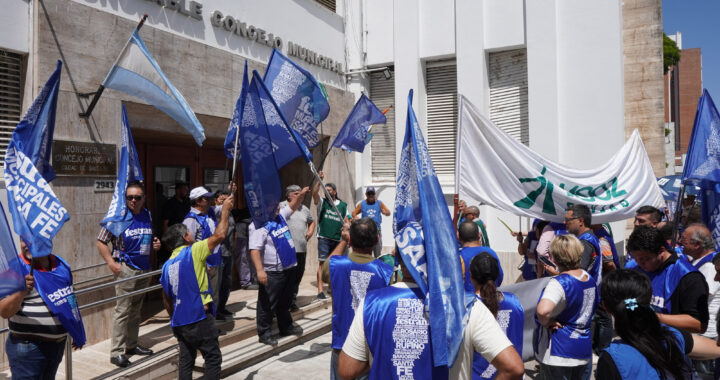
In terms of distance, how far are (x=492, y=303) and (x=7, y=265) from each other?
9.40 feet

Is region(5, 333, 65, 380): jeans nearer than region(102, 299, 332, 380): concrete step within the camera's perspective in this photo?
Yes

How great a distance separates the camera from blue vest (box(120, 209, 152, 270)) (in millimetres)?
5461

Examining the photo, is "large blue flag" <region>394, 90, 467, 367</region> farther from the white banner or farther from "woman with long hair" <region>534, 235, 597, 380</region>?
the white banner

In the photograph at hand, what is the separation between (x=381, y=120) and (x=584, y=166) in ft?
12.4

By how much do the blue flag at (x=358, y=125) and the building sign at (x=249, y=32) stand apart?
6.33 ft

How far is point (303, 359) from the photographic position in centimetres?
614

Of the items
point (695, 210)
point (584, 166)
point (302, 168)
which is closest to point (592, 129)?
point (584, 166)

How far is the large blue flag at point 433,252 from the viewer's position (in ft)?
7.70

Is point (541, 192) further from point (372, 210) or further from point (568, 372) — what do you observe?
point (372, 210)

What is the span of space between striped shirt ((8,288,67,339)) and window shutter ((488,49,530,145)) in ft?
27.3

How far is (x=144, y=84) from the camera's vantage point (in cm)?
565

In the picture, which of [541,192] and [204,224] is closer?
[541,192]

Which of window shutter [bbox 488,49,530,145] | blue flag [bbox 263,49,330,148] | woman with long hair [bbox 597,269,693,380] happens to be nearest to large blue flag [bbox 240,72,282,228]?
blue flag [bbox 263,49,330,148]

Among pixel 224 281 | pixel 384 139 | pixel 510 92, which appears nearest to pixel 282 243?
pixel 224 281
